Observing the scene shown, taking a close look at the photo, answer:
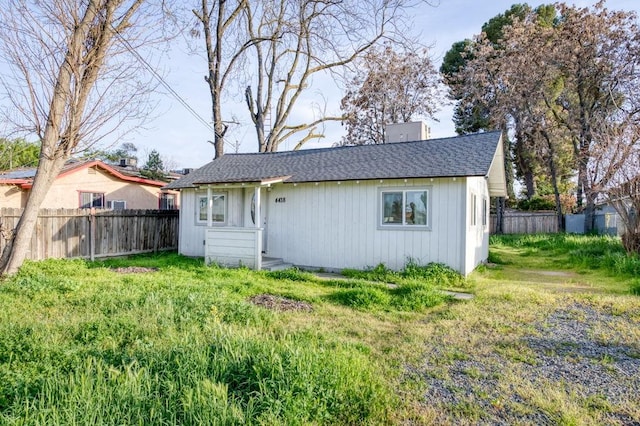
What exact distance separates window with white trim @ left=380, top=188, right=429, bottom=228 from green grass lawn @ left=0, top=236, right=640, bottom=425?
1606mm

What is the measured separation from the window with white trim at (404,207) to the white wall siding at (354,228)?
0.43ft

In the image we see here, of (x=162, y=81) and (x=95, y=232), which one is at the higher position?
(x=162, y=81)

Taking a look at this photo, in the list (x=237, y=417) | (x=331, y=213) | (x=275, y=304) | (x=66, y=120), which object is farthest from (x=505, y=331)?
(x=66, y=120)

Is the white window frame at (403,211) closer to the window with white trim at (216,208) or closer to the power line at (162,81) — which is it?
the window with white trim at (216,208)

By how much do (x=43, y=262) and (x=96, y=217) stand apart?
232 centimetres

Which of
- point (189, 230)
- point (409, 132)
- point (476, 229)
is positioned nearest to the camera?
point (476, 229)

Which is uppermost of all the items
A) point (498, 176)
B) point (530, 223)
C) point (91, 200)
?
point (498, 176)

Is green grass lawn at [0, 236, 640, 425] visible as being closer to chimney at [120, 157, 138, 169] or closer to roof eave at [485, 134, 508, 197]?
roof eave at [485, 134, 508, 197]

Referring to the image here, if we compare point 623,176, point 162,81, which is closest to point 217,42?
point 162,81

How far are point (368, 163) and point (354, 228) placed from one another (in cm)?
193

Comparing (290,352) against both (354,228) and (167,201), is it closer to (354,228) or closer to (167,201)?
(354,228)

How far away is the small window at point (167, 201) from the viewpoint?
20.7 m

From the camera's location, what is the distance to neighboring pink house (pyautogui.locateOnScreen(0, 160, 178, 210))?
579 inches

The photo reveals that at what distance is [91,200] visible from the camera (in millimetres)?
17000
